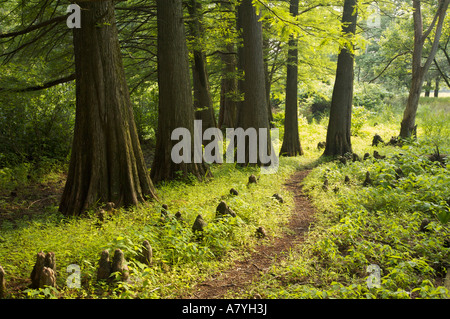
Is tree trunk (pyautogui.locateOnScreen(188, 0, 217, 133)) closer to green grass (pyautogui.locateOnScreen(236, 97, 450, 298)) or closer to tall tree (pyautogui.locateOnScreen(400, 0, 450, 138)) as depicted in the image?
green grass (pyautogui.locateOnScreen(236, 97, 450, 298))

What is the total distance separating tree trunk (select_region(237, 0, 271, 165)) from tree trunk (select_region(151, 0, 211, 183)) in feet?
8.73

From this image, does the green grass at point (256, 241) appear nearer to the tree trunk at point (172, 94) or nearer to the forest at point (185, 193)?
the forest at point (185, 193)

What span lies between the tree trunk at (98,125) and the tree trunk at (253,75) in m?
5.03

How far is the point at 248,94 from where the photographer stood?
1105 cm

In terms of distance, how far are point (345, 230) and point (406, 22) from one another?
2563 centimetres

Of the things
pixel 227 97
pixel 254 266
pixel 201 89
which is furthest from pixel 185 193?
pixel 227 97

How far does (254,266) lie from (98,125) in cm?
397

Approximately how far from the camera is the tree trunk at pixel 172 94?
28.3ft

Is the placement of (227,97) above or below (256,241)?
above

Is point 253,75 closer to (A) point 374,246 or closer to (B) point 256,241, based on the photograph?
(B) point 256,241

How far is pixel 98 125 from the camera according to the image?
6.60 meters

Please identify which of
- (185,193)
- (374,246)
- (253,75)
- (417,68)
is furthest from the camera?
(417,68)

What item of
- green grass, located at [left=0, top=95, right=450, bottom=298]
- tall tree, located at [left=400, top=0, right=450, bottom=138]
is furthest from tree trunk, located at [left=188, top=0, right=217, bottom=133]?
tall tree, located at [left=400, top=0, right=450, bottom=138]

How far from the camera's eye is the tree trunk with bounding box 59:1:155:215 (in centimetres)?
648
